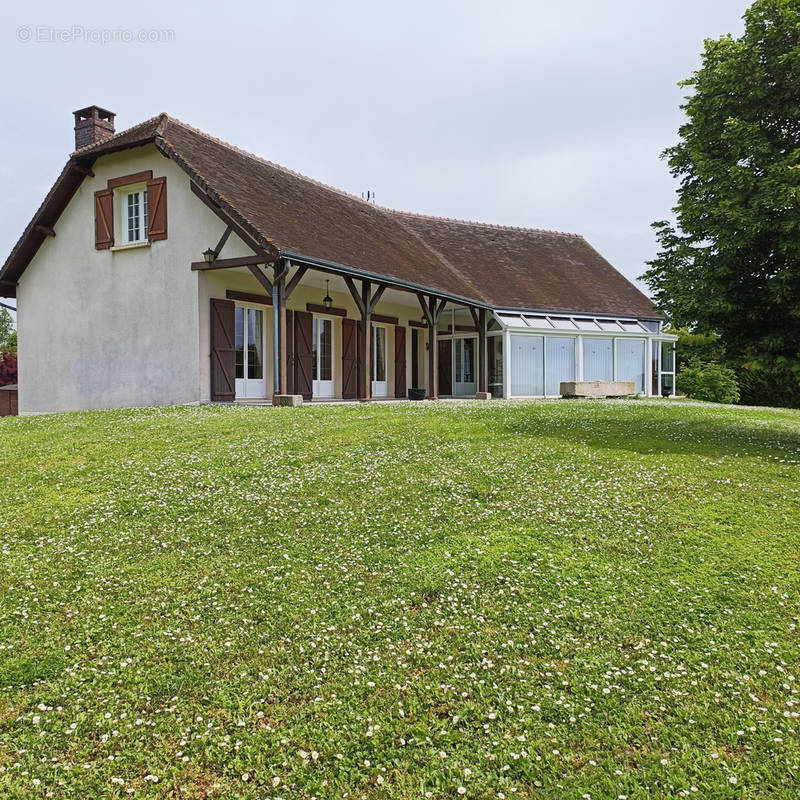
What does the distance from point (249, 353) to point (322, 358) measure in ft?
8.86

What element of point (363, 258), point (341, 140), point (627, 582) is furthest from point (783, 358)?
point (341, 140)

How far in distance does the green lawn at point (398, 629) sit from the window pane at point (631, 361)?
52.9ft

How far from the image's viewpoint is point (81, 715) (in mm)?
3217

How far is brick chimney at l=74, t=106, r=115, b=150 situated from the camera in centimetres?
1738

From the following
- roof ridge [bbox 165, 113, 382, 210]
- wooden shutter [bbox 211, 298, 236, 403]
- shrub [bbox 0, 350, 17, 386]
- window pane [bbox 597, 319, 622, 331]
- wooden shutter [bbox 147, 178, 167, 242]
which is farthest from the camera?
shrub [bbox 0, 350, 17, 386]

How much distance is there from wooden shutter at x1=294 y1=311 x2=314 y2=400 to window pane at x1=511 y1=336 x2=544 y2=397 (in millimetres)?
7368

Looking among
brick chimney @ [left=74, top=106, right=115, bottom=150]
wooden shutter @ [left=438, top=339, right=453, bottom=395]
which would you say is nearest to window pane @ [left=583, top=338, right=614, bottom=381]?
wooden shutter @ [left=438, top=339, right=453, bottom=395]

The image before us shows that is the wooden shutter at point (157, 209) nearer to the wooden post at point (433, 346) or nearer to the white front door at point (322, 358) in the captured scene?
the white front door at point (322, 358)

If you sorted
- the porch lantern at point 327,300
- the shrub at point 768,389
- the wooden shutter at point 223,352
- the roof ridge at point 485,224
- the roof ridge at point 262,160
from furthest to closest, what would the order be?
the roof ridge at point 485,224, the shrub at point 768,389, the roof ridge at point 262,160, the porch lantern at point 327,300, the wooden shutter at point 223,352

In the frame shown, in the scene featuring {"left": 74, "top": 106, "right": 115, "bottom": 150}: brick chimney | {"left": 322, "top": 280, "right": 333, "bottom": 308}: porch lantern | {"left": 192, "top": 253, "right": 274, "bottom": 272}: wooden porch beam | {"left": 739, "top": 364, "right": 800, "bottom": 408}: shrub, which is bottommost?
{"left": 739, "top": 364, "right": 800, "bottom": 408}: shrub

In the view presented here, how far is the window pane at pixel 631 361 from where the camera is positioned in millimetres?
23125

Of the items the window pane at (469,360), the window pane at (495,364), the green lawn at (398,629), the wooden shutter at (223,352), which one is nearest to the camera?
the green lawn at (398,629)

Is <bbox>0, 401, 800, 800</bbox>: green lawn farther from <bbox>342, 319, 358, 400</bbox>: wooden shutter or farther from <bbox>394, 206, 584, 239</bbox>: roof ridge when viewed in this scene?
<bbox>394, 206, 584, 239</bbox>: roof ridge

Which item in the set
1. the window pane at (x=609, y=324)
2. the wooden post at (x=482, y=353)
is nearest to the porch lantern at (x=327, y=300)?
the wooden post at (x=482, y=353)
